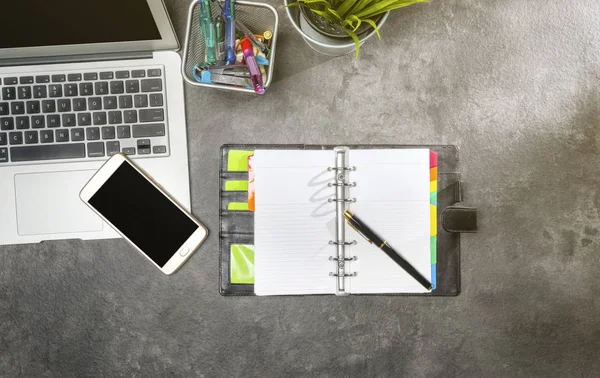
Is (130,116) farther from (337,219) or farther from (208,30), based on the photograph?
(337,219)

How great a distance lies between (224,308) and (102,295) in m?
0.22

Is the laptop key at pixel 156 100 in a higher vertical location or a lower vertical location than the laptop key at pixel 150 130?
higher

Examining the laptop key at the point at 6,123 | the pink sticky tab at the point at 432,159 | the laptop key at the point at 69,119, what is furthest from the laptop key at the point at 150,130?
the pink sticky tab at the point at 432,159

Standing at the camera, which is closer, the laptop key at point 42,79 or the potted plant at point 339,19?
the potted plant at point 339,19

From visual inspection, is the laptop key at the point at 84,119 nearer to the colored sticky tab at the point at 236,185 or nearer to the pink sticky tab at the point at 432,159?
the colored sticky tab at the point at 236,185

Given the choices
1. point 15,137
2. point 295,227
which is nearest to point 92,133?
point 15,137

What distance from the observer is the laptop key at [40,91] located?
714 millimetres

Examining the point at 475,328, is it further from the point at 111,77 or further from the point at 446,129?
the point at 111,77

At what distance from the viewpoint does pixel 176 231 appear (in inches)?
29.0

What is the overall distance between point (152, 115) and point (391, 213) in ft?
1.41

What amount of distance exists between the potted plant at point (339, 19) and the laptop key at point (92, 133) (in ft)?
1.21

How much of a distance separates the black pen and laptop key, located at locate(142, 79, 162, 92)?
1.23ft

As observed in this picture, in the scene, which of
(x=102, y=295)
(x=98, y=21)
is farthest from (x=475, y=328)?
(x=98, y=21)

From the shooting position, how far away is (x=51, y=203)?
2.39 feet
